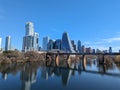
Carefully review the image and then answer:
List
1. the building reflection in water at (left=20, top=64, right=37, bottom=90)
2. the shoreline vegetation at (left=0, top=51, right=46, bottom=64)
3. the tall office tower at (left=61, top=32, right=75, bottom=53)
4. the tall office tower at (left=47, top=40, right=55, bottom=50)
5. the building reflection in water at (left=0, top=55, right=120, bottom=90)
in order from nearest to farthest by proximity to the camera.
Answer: the building reflection in water at (left=20, top=64, right=37, bottom=90), the building reflection in water at (left=0, top=55, right=120, bottom=90), the shoreline vegetation at (left=0, top=51, right=46, bottom=64), the tall office tower at (left=61, top=32, right=75, bottom=53), the tall office tower at (left=47, top=40, right=55, bottom=50)

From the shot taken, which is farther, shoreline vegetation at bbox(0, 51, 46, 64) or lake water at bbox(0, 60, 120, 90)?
shoreline vegetation at bbox(0, 51, 46, 64)

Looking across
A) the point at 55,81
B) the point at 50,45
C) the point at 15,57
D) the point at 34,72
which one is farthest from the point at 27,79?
the point at 50,45

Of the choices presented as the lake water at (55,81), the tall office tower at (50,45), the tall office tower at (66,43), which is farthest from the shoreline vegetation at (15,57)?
the tall office tower at (50,45)

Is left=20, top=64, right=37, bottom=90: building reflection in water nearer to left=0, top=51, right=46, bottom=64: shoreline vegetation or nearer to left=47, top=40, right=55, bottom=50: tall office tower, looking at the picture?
left=0, top=51, right=46, bottom=64: shoreline vegetation

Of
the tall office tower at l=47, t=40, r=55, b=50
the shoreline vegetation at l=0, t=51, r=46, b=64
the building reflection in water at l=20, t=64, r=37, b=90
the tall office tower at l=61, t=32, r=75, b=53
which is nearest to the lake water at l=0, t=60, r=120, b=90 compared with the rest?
the building reflection in water at l=20, t=64, r=37, b=90

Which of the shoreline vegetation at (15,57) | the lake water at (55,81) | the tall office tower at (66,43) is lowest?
the lake water at (55,81)

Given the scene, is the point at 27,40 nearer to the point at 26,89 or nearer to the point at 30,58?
the point at 30,58

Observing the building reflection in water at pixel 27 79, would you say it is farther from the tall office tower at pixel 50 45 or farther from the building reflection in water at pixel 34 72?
the tall office tower at pixel 50 45

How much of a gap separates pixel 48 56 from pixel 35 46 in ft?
241

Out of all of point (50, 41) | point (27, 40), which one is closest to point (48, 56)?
point (27, 40)

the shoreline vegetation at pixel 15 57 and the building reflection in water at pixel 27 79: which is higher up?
the shoreline vegetation at pixel 15 57

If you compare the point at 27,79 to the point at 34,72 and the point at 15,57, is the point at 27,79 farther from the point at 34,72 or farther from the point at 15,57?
the point at 15,57

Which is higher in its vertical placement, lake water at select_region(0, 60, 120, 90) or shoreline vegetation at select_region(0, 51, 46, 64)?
shoreline vegetation at select_region(0, 51, 46, 64)

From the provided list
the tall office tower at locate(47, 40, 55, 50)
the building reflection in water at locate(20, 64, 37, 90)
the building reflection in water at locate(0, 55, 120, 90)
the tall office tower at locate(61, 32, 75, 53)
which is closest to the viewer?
the building reflection in water at locate(20, 64, 37, 90)
